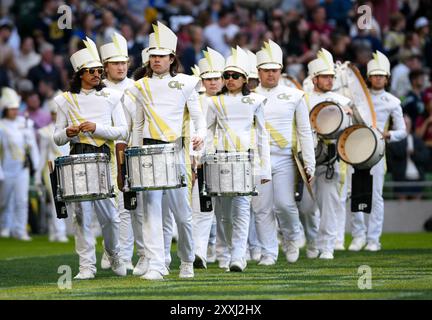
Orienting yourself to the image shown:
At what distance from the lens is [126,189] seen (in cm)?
1364

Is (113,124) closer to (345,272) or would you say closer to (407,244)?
(345,272)

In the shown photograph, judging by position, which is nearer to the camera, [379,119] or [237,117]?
[237,117]

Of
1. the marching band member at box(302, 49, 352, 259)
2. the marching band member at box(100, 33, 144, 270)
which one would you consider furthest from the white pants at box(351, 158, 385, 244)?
the marching band member at box(100, 33, 144, 270)

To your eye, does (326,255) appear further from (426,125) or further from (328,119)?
(426,125)

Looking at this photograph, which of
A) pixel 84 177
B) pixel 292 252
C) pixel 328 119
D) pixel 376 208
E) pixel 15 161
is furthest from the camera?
pixel 15 161

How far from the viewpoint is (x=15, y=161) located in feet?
81.4

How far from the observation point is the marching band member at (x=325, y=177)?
1803 centimetres

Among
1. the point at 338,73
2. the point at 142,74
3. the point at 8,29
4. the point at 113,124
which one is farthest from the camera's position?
the point at 8,29

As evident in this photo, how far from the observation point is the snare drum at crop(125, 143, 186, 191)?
13336 millimetres

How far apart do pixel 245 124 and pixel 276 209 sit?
176 cm

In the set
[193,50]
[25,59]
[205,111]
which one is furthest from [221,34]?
[205,111]

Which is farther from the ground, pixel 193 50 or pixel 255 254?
pixel 193 50

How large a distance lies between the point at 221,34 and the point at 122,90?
485 inches
